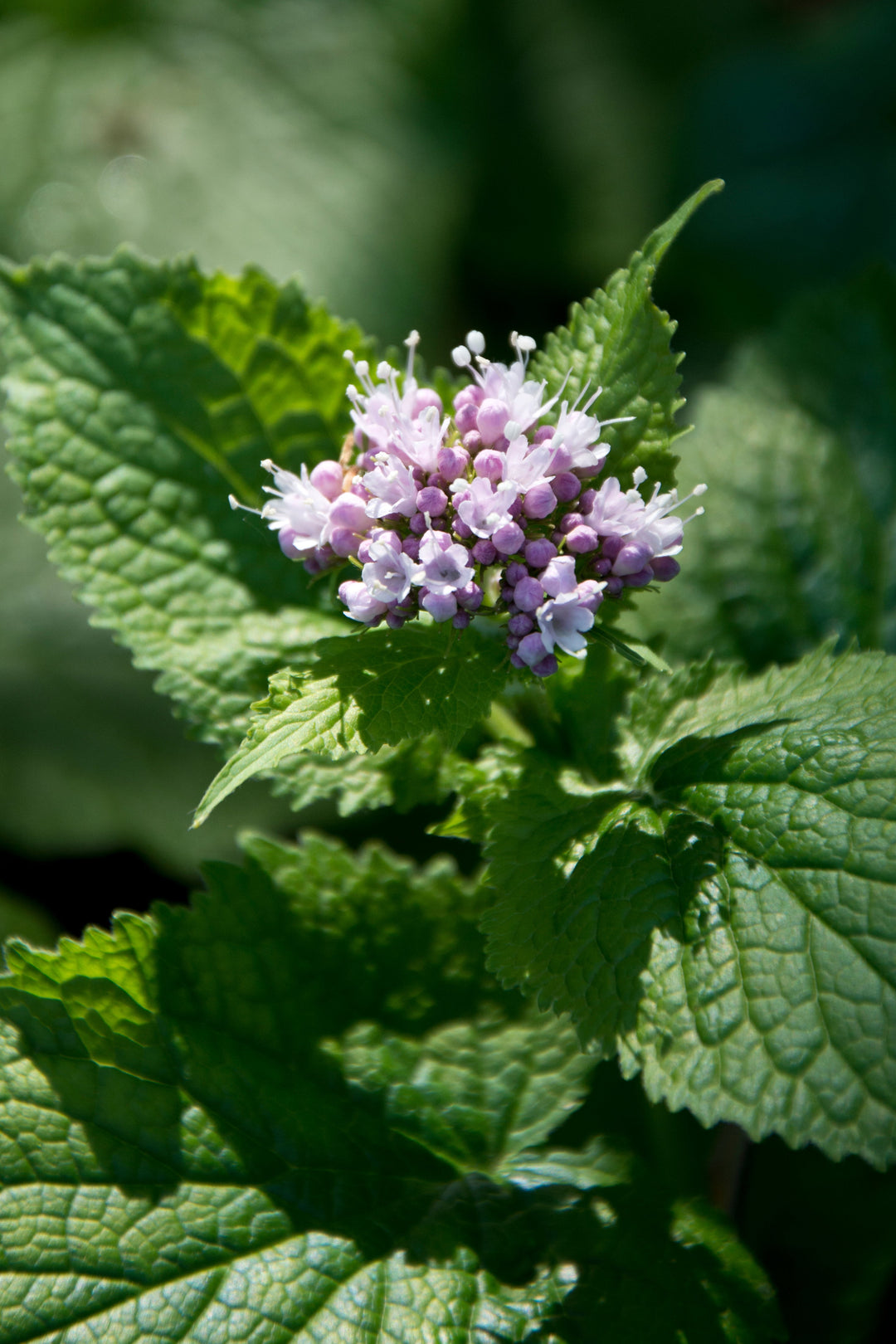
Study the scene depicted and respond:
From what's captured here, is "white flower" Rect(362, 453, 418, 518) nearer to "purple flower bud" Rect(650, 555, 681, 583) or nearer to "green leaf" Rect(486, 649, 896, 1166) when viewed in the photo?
"purple flower bud" Rect(650, 555, 681, 583)

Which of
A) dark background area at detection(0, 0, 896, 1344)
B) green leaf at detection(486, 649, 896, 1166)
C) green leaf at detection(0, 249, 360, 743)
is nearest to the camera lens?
green leaf at detection(486, 649, 896, 1166)

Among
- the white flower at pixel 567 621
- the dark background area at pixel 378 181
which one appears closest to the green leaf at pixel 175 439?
the white flower at pixel 567 621

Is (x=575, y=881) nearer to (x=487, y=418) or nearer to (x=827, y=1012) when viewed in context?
(x=827, y=1012)

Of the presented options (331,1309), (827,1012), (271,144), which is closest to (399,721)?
(827,1012)

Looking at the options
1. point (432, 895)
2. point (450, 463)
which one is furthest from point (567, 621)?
point (432, 895)

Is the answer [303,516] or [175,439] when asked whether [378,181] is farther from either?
[303,516]

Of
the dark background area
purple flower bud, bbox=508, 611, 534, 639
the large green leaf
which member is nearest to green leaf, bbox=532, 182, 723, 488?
purple flower bud, bbox=508, 611, 534, 639

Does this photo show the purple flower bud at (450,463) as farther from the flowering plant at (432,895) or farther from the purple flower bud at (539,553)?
the purple flower bud at (539,553)
